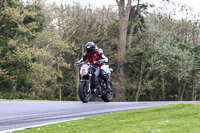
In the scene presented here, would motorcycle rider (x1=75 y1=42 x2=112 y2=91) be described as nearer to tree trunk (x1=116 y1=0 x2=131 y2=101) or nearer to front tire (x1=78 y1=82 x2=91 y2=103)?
front tire (x1=78 y1=82 x2=91 y2=103)

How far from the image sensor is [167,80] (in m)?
39.5

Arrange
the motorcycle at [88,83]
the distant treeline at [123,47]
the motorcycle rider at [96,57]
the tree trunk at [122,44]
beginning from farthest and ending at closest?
the tree trunk at [122,44] → the distant treeline at [123,47] → the motorcycle rider at [96,57] → the motorcycle at [88,83]

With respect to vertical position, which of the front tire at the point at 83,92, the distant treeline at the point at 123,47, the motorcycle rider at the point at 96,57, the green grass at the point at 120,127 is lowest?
the green grass at the point at 120,127

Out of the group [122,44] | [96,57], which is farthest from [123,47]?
[96,57]

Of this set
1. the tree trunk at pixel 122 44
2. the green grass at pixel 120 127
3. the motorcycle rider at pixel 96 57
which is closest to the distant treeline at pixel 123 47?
A: the tree trunk at pixel 122 44

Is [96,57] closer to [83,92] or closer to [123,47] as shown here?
[83,92]

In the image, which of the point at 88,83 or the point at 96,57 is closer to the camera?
the point at 88,83

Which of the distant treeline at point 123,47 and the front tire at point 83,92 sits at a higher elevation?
the distant treeline at point 123,47

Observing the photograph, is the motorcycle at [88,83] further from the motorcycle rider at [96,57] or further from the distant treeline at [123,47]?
the distant treeline at [123,47]

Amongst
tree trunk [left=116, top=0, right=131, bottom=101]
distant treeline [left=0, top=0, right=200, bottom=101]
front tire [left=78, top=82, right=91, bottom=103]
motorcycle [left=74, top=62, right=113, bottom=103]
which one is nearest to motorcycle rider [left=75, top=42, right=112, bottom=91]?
motorcycle [left=74, top=62, right=113, bottom=103]

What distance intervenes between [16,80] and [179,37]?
18475mm

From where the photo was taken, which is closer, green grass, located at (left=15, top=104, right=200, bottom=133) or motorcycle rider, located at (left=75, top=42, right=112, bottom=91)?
green grass, located at (left=15, top=104, right=200, bottom=133)

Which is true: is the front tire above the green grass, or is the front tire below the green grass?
above

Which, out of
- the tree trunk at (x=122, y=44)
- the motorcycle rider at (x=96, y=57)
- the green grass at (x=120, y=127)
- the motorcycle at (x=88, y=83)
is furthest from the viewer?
the tree trunk at (x=122, y=44)
